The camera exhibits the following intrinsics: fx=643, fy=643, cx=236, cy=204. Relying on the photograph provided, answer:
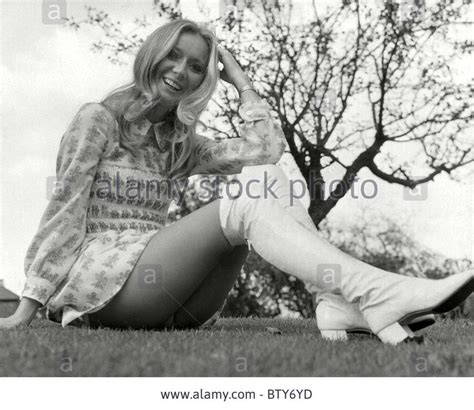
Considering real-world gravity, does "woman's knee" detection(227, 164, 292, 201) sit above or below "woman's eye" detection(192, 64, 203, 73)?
below

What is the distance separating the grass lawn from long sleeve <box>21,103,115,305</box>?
1.03 feet

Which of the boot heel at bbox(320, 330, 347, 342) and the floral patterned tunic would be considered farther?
the floral patterned tunic

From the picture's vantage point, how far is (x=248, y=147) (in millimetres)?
2840

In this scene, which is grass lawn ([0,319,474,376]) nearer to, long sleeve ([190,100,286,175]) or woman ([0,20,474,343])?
woman ([0,20,474,343])

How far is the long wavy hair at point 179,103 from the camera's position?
8.70 ft

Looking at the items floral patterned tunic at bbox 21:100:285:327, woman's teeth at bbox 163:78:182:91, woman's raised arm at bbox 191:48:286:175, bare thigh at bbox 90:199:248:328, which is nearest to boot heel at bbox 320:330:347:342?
bare thigh at bbox 90:199:248:328

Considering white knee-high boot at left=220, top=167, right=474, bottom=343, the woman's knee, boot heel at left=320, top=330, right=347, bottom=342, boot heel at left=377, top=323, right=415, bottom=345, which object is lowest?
boot heel at left=320, top=330, right=347, bottom=342

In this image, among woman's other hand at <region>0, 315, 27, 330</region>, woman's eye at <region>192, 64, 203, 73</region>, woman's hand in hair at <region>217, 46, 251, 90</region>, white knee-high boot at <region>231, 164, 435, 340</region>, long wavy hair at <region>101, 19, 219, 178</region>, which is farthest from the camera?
woman's hand in hair at <region>217, 46, 251, 90</region>

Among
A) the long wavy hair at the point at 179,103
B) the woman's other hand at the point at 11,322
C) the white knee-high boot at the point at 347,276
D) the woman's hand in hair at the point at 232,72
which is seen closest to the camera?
the white knee-high boot at the point at 347,276

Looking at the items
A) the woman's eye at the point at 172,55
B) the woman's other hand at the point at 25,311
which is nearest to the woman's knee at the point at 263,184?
the woman's eye at the point at 172,55

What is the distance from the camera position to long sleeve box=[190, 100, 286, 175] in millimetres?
2834

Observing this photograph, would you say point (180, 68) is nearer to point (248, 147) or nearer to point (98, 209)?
point (248, 147)

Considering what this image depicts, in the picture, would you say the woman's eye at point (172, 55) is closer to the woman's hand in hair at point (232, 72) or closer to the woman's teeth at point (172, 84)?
the woman's teeth at point (172, 84)
